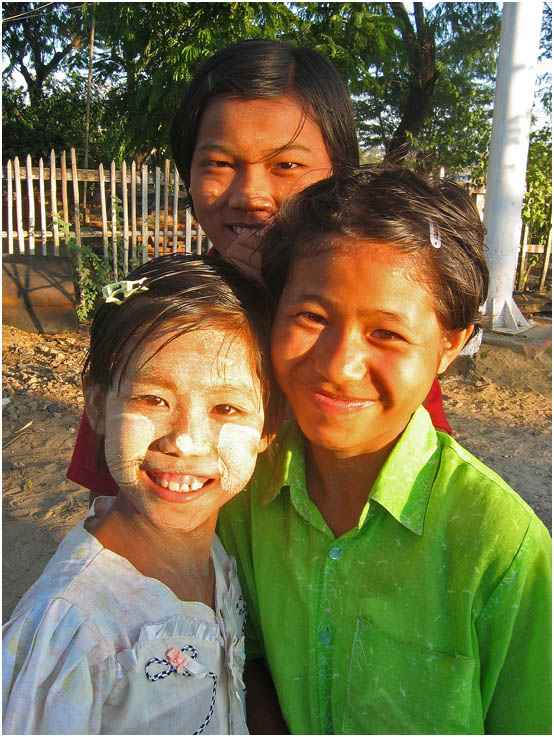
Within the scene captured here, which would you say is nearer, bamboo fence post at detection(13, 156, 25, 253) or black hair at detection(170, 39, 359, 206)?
black hair at detection(170, 39, 359, 206)

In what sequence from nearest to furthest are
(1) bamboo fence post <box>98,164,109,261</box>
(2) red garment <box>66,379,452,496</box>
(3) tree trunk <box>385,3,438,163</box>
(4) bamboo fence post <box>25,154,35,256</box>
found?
(2) red garment <box>66,379,452,496</box> < (4) bamboo fence post <box>25,154,35,256</box> < (1) bamboo fence post <box>98,164,109,261</box> < (3) tree trunk <box>385,3,438,163</box>

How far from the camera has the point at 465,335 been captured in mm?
1436

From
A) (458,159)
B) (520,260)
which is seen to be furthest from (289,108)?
(458,159)

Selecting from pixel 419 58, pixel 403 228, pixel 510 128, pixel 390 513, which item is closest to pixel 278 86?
pixel 403 228

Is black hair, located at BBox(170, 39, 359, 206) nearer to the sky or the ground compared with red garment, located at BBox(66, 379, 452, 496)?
nearer to the sky

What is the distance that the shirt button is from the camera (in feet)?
4.33

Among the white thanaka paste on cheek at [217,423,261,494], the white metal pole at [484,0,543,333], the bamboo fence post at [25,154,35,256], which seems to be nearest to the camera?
the white thanaka paste on cheek at [217,423,261,494]

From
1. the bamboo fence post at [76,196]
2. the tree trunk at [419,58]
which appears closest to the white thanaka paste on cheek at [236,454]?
the bamboo fence post at [76,196]

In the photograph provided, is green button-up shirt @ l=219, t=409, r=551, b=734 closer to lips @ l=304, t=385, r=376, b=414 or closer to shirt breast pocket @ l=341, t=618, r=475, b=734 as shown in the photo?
shirt breast pocket @ l=341, t=618, r=475, b=734

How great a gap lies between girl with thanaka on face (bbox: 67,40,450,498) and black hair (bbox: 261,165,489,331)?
0.21 m

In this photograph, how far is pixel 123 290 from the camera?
135 cm

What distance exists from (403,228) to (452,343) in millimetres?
311

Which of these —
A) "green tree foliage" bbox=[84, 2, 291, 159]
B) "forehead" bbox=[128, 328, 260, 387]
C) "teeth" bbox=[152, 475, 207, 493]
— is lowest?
"teeth" bbox=[152, 475, 207, 493]

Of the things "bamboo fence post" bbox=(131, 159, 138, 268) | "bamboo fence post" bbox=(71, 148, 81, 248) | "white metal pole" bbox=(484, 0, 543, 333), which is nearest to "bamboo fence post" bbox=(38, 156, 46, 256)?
"bamboo fence post" bbox=(71, 148, 81, 248)
